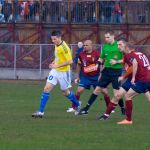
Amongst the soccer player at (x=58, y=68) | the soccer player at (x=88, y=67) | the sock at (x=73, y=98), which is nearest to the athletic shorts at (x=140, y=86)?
the soccer player at (x=58, y=68)

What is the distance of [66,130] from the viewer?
1460cm

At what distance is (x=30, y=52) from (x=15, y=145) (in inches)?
1023

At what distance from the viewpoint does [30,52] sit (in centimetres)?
3822

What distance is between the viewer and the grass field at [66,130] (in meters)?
12.5

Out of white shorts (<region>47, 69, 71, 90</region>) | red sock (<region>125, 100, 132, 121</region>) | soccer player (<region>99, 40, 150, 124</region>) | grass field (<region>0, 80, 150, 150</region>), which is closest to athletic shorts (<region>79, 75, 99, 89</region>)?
grass field (<region>0, 80, 150, 150</region>)

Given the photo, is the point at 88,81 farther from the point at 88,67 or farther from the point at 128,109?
the point at 128,109

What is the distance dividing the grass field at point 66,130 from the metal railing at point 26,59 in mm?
16139

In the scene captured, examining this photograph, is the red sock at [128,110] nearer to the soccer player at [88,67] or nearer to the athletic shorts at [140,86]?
the athletic shorts at [140,86]

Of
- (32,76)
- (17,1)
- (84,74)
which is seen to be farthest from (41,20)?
(84,74)

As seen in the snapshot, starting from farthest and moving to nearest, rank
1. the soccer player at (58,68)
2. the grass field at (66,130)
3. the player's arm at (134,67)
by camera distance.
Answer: the soccer player at (58,68) → the player's arm at (134,67) → the grass field at (66,130)

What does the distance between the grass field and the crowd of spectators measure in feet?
62.1

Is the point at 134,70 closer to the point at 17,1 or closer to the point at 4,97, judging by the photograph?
the point at 4,97

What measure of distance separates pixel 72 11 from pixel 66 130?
87.3ft

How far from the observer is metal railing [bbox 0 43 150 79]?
123 feet
